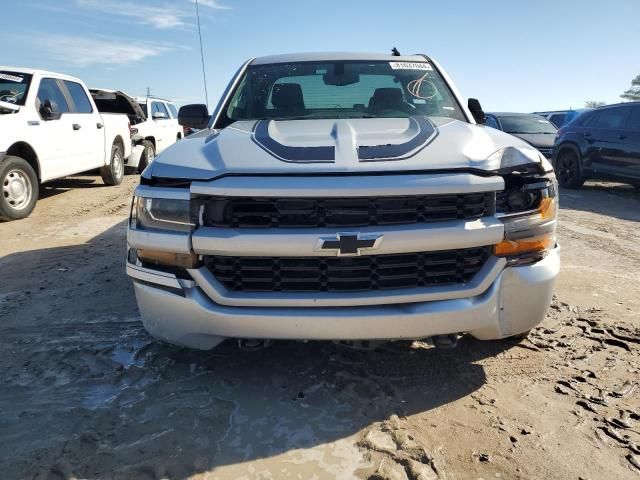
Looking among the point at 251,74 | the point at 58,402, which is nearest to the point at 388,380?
the point at 58,402

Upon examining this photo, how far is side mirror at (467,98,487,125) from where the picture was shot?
3.87 metres

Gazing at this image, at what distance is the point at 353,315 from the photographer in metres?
2.20

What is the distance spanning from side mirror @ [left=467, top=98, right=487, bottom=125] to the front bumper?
176 cm

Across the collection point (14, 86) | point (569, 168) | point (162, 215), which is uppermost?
point (14, 86)

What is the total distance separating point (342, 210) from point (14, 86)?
22.9 ft

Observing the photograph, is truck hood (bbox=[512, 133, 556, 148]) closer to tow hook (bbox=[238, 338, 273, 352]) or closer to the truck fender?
the truck fender

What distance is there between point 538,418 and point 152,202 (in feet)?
6.74

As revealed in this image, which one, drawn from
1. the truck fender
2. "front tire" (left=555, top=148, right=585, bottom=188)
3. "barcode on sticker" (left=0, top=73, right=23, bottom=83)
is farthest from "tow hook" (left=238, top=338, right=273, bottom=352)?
"front tire" (left=555, top=148, right=585, bottom=188)

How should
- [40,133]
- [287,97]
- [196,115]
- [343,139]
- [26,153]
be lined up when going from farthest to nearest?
[40,133], [26,153], [196,115], [287,97], [343,139]

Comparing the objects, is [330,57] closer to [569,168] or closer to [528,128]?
[569,168]

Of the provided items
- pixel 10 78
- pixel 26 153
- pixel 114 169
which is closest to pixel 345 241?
→ pixel 26 153

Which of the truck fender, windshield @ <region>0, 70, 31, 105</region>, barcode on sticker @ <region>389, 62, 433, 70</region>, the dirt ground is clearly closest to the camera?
the dirt ground

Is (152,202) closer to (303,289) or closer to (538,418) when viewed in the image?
(303,289)

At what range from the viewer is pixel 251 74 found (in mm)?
3930
